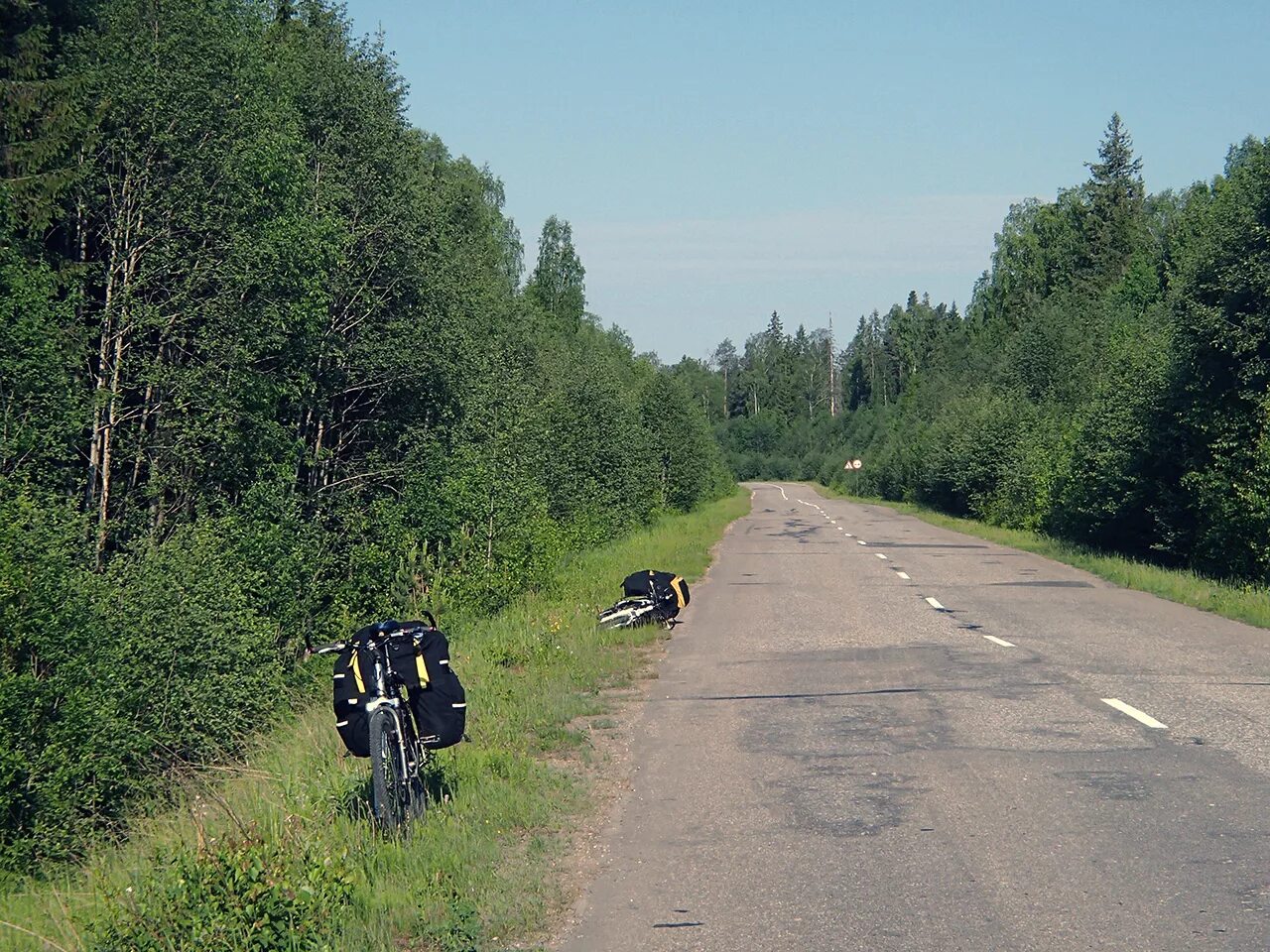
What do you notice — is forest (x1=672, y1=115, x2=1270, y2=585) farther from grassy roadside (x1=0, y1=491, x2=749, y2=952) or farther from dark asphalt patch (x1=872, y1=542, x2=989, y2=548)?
grassy roadside (x1=0, y1=491, x2=749, y2=952)

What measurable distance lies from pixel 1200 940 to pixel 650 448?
5167 cm

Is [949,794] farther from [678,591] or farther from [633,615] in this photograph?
[678,591]

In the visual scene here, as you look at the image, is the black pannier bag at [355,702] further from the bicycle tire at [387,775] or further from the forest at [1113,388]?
the forest at [1113,388]

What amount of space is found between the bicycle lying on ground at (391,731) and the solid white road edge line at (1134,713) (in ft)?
18.6

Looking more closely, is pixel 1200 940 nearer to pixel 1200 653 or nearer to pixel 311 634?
pixel 1200 653

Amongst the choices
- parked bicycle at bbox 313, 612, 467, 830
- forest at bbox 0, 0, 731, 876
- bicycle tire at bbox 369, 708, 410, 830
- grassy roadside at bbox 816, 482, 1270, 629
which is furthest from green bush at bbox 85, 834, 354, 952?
grassy roadside at bbox 816, 482, 1270, 629

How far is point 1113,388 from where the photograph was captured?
31.1m

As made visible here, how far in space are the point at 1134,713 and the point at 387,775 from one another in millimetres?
6259

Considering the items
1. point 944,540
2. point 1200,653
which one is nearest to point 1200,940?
point 1200,653

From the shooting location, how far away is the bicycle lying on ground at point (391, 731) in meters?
6.89

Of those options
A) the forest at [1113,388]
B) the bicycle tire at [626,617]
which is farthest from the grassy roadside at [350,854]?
Result: the forest at [1113,388]

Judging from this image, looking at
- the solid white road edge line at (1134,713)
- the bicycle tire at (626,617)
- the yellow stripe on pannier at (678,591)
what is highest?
the yellow stripe on pannier at (678,591)

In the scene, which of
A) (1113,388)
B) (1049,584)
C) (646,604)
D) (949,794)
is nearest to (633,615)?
(646,604)

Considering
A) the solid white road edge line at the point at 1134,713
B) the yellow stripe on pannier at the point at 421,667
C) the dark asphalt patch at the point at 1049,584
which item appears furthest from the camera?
the dark asphalt patch at the point at 1049,584
